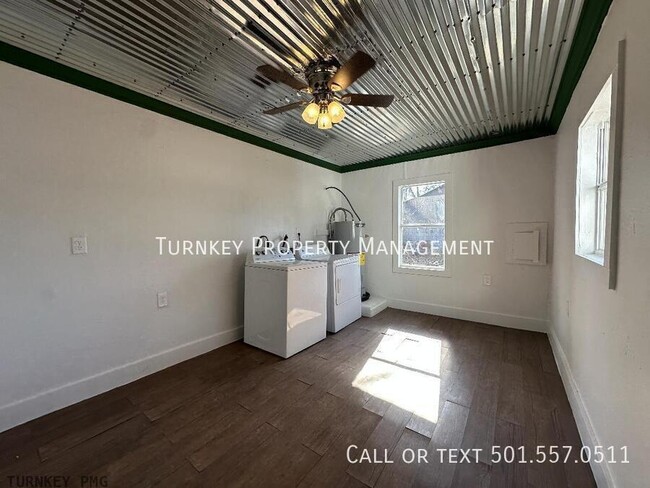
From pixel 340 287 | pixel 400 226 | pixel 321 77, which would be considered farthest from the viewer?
pixel 400 226

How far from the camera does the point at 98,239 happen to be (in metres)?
1.91

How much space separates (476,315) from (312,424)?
2698mm

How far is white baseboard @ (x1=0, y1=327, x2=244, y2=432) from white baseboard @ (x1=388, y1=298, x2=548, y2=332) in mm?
2662

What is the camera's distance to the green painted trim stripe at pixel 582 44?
4.25 feet

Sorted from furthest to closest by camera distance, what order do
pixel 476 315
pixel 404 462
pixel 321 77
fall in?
1. pixel 476 315
2. pixel 321 77
3. pixel 404 462

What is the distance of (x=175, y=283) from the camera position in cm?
237

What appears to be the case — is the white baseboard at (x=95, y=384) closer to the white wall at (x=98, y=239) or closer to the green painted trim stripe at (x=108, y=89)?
the white wall at (x=98, y=239)

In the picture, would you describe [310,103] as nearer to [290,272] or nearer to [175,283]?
[290,272]

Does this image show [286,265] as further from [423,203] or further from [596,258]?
[423,203]

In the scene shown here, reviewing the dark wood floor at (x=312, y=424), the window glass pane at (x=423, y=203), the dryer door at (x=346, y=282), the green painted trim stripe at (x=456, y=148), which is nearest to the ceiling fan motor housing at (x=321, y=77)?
the dryer door at (x=346, y=282)

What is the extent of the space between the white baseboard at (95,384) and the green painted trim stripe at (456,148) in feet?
10.8

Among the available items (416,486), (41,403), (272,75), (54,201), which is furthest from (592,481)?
(54,201)

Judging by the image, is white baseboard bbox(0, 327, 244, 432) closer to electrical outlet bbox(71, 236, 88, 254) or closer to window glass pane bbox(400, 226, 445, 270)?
electrical outlet bbox(71, 236, 88, 254)

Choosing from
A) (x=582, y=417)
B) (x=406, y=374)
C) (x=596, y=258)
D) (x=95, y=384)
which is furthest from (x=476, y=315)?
(x=95, y=384)
